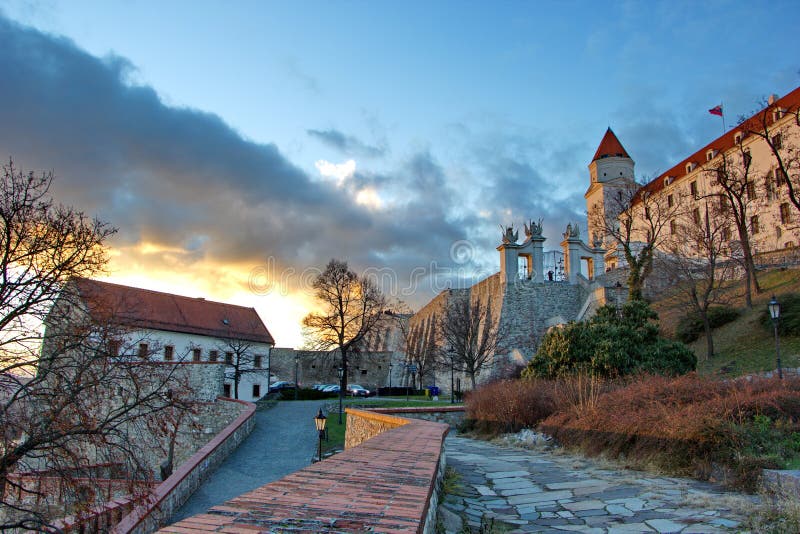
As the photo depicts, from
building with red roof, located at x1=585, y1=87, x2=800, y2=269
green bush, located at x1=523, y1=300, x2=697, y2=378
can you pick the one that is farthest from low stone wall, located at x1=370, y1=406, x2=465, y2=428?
building with red roof, located at x1=585, y1=87, x2=800, y2=269

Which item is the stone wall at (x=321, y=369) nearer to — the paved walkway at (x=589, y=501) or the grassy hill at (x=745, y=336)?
the grassy hill at (x=745, y=336)

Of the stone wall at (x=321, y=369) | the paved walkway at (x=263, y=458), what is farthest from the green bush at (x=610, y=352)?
the stone wall at (x=321, y=369)

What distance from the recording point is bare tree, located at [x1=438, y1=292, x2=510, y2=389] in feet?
106

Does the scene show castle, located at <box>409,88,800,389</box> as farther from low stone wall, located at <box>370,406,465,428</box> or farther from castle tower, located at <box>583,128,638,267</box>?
castle tower, located at <box>583,128,638,267</box>

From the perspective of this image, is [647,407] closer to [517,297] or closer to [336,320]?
[517,297]

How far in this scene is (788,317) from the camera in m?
21.4

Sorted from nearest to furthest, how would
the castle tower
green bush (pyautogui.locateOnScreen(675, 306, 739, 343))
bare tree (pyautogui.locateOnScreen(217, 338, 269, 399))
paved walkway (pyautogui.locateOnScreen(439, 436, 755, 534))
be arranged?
1. paved walkway (pyautogui.locateOnScreen(439, 436, 755, 534))
2. green bush (pyautogui.locateOnScreen(675, 306, 739, 343))
3. bare tree (pyautogui.locateOnScreen(217, 338, 269, 399))
4. the castle tower

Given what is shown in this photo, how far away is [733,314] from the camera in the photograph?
2555cm

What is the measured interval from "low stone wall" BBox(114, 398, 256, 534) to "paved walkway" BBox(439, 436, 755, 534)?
5970 mm

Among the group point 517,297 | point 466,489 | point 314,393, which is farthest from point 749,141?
point 466,489

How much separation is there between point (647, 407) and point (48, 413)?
1013cm

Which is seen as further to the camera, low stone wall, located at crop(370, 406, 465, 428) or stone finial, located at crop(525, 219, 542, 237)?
stone finial, located at crop(525, 219, 542, 237)

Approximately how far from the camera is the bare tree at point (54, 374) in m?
9.24

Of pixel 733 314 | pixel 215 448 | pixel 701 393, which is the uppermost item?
pixel 733 314
